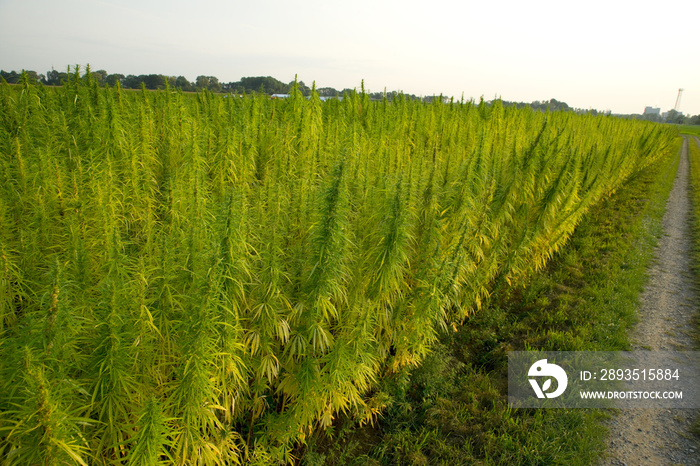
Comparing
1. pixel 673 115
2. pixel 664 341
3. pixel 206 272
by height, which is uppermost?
pixel 673 115

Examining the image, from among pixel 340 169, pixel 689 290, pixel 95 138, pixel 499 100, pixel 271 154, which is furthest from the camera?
pixel 499 100

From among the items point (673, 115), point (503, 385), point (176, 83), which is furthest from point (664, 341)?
point (673, 115)

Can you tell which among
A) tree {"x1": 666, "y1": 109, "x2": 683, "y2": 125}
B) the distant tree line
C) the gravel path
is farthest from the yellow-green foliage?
tree {"x1": 666, "y1": 109, "x2": 683, "y2": 125}

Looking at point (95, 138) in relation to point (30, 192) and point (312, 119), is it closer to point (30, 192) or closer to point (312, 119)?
point (30, 192)

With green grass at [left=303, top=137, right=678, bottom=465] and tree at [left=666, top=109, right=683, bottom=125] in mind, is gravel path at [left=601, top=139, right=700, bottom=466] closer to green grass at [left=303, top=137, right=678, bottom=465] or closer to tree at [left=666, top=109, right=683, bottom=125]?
green grass at [left=303, top=137, right=678, bottom=465]

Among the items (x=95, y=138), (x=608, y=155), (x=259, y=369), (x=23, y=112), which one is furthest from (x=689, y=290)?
(x=23, y=112)

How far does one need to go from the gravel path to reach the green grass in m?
0.17

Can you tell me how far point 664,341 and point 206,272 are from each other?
549 cm

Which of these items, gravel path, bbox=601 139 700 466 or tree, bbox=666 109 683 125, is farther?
tree, bbox=666 109 683 125

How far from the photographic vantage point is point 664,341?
180 inches

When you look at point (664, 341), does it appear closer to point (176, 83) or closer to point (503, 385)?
point (503, 385)

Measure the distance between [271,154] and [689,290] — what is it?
692 centimetres

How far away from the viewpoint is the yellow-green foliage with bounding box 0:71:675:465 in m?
1.63

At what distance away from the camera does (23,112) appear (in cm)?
366
